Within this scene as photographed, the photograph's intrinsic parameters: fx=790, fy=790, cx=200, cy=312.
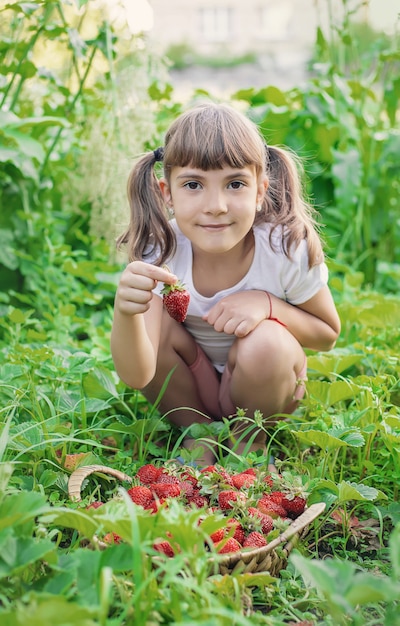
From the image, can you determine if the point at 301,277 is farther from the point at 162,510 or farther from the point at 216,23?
the point at 216,23

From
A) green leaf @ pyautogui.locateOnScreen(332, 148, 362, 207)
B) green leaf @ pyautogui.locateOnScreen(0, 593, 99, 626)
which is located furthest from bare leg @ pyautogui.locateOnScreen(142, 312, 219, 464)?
green leaf @ pyautogui.locateOnScreen(332, 148, 362, 207)

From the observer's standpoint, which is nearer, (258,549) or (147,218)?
(258,549)

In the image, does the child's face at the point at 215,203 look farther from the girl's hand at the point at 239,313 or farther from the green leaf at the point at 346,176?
the green leaf at the point at 346,176

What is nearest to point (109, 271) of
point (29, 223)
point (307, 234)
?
point (29, 223)

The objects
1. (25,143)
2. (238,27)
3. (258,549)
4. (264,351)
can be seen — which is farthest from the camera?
(238,27)

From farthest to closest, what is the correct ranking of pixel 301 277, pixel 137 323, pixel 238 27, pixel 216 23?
pixel 216 23 < pixel 238 27 < pixel 301 277 < pixel 137 323

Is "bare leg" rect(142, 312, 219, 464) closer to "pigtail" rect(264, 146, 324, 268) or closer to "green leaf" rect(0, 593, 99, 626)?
"pigtail" rect(264, 146, 324, 268)

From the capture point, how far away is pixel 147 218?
179cm

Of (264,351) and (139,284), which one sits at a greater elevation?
(139,284)

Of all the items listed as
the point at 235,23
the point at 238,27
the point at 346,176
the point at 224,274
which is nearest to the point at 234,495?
the point at 224,274

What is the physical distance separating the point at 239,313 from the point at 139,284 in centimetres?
29

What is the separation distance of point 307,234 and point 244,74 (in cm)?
1476

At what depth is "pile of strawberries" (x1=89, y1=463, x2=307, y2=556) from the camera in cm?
127

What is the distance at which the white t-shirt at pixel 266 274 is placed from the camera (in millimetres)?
1771
